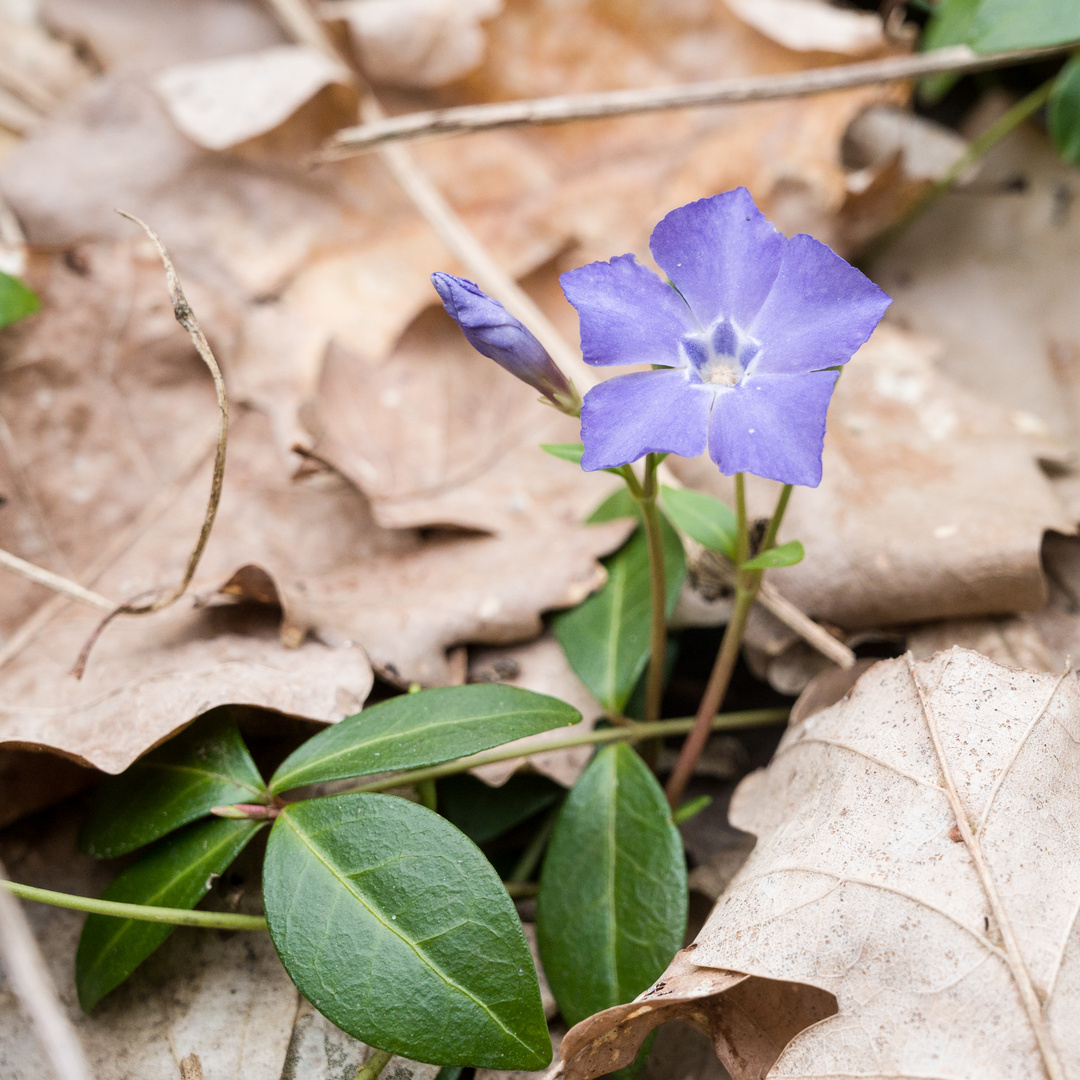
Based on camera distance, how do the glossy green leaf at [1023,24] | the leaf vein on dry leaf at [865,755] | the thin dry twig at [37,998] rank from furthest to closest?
the glossy green leaf at [1023,24] < the leaf vein on dry leaf at [865,755] < the thin dry twig at [37,998]

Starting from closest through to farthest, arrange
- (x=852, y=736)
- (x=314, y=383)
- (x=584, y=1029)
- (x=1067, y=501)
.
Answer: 1. (x=584, y=1029)
2. (x=852, y=736)
3. (x=1067, y=501)
4. (x=314, y=383)

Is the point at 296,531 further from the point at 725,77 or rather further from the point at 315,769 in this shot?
the point at 725,77

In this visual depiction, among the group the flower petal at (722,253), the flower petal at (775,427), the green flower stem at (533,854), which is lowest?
the green flower stem at (533,854)

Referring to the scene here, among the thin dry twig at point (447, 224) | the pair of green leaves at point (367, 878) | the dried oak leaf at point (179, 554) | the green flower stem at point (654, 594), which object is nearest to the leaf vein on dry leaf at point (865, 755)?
the green flower stem at point (654, 594)

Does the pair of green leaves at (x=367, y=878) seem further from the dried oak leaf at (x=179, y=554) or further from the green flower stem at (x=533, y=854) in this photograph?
the green flower stem at (x=533, y=854)

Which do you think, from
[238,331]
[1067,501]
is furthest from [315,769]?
[1067,501]

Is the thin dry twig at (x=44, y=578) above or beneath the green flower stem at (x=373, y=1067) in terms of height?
above

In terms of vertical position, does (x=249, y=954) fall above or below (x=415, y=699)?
below
